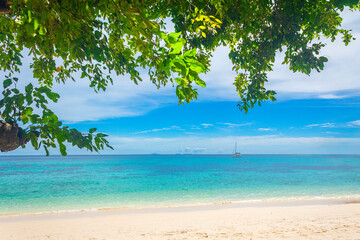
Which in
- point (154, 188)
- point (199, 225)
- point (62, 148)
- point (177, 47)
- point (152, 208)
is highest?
point (177, 47)

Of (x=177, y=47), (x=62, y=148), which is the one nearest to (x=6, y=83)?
(x=62, y=148)

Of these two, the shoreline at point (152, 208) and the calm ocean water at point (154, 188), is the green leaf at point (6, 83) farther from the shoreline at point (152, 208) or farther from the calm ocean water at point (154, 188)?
the calm ocean water at point (154, 188)

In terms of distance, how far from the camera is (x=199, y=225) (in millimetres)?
11180

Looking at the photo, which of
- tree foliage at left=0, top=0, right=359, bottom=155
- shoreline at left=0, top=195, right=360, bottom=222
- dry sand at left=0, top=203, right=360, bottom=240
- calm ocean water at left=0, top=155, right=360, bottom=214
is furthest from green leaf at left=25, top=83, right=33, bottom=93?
calm ocean water at left=0, top=155, right=360, bottom=214

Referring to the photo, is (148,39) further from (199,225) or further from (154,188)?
(154,188)

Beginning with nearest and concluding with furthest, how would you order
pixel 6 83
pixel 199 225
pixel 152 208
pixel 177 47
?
1. pixel 177 47
2. pixel 6 83
3. pixel 199 225
4. pixel 152 208

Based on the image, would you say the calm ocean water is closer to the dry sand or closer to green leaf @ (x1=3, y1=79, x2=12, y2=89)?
the dry sand

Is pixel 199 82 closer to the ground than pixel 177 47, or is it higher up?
closer to the ground

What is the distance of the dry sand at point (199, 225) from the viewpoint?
965 cm

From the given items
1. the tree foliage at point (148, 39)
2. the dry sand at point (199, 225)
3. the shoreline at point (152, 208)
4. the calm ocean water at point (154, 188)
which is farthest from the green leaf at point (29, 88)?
the calm ocean water at point (154, 188)

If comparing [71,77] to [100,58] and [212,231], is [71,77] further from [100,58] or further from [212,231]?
[212,231]

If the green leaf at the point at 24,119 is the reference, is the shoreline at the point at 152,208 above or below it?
below

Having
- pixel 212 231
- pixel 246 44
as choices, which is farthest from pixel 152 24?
pixel 212 231

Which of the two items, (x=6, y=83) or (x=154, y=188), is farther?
(x=154, y=188)
